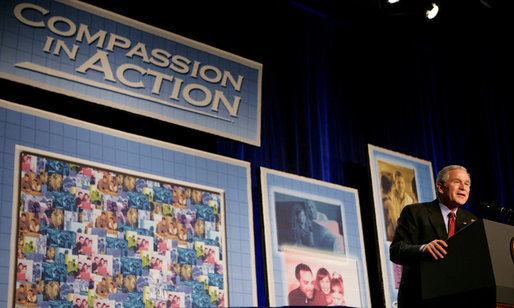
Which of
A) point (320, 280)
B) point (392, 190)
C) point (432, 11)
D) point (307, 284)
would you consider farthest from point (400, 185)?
point (432, 11)

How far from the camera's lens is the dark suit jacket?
2971mm

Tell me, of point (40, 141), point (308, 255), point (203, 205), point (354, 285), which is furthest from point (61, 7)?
point (354, 285)

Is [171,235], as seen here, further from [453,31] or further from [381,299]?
[453,31]

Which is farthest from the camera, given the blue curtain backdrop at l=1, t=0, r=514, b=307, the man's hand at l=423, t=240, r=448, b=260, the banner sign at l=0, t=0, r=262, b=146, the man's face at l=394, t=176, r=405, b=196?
the man's face at l=394, t=176, r=405, b=196

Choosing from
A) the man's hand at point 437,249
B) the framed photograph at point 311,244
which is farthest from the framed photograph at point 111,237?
the man's hand at point 437,249

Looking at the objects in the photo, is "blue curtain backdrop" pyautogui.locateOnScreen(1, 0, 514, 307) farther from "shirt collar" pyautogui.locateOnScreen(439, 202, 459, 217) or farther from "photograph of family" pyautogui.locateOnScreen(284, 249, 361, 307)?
"shirt collar" pyautogui.locateOnScreen(439, 202, 459, 217)

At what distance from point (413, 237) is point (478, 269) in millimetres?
632

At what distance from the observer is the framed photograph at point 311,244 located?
4281 millimetres

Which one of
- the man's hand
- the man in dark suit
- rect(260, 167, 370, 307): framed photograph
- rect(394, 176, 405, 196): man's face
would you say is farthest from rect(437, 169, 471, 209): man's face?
rect(394, 176, 405, 196): man's face

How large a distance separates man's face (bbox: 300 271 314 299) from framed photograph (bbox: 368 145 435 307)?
629mm

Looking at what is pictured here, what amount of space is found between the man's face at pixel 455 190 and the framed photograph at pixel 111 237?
1.40 meters

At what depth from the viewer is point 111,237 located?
3.58 m

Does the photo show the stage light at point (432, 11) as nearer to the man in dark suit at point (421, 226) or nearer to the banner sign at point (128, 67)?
the banner sign at point (128, 67)

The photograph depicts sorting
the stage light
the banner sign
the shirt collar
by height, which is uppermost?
the stage light
